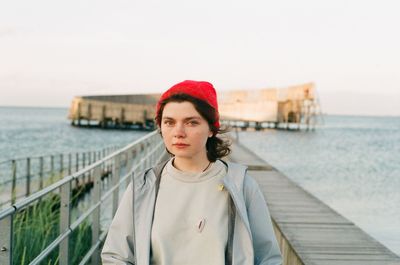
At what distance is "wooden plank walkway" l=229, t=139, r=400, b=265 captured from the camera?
404cm

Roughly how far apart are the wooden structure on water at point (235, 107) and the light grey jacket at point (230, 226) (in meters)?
60.6

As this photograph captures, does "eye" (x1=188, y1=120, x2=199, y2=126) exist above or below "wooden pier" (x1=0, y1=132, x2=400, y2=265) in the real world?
above

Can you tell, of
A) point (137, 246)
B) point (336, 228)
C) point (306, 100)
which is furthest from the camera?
point (306, 100)

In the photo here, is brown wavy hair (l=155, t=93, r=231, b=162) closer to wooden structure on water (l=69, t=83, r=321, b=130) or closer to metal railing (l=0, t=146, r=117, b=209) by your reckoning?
metal railing (l=0, t=146, r=117, b=209)

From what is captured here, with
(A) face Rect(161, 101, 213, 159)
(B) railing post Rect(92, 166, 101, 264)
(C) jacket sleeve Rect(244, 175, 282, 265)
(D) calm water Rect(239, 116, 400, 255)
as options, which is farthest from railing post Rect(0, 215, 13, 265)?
Result: (D) calm water Rect(239, 116, 400, 255)

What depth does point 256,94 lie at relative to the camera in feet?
212

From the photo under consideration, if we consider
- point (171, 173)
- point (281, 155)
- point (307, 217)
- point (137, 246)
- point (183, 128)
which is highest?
point (183, 128)

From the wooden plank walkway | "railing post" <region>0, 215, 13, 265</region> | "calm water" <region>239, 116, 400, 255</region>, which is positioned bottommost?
"calm water" <region>239, 116, 400, 255</region>

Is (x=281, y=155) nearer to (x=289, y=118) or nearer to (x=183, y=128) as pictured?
(x=289, y=118)

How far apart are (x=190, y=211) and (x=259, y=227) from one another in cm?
25

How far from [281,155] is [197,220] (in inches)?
1370

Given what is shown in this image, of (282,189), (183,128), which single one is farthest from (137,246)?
(282,189)

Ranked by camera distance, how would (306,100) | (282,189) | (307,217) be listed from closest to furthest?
(307,217) < (282,189) < (306,100)

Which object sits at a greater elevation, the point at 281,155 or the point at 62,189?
the point at 62,189
